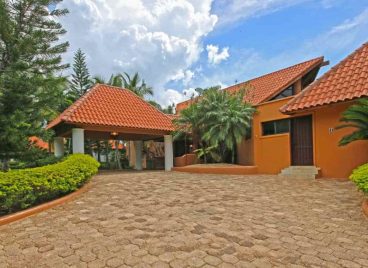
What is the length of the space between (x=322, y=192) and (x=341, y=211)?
2077 millimetres

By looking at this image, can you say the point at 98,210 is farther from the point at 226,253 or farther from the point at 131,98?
the point at 131,98

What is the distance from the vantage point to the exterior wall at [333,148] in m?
10.3

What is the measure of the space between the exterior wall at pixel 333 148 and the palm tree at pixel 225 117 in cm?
378

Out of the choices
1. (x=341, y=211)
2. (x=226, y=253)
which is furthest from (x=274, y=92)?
(x=226, y=253)

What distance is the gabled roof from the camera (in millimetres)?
15883

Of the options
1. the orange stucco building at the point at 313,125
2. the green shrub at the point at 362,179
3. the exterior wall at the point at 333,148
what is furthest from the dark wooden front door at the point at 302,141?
the green shrub at the point at 362,179

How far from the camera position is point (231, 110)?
14766 mm

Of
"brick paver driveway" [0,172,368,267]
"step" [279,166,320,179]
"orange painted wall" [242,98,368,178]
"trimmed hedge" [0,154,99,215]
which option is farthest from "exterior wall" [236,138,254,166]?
"trimmed hedge" [0,154,99,215]

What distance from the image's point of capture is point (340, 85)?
10.9 metres

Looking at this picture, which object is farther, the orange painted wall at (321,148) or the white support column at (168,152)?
the white support column at (168,152)

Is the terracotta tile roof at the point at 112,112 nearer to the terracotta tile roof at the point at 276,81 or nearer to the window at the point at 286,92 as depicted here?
the terracotta tile roof at the point at 276,81

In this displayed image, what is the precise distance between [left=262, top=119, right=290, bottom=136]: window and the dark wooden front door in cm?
36

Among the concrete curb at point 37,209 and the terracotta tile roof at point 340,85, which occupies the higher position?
the terracotta tile roof at point 340,85

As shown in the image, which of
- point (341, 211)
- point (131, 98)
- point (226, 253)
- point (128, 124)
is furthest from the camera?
point (131, 98)
